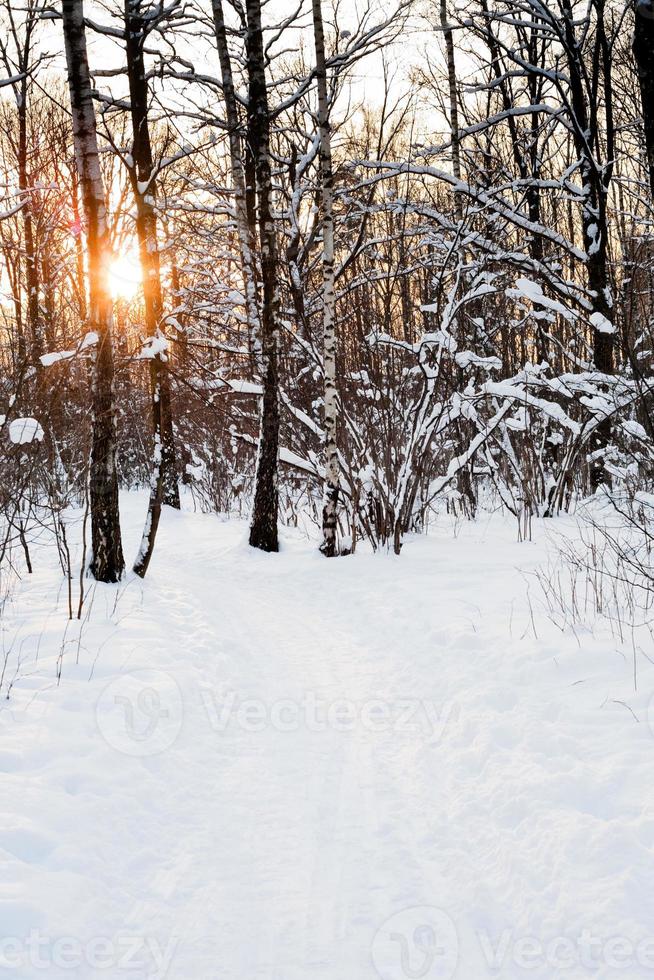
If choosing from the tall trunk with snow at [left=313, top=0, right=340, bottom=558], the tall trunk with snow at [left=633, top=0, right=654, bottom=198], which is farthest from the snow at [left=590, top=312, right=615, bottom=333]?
the tall trunk with snow at [left=313, top=0, right=340, bottom=558]

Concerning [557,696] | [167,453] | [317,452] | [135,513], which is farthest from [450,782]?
[135,513]

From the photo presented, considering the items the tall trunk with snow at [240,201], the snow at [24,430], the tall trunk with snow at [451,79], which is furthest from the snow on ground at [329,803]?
the tall trunk with snow at [451,79]

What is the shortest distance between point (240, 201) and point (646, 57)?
6.22m

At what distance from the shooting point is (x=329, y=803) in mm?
3223

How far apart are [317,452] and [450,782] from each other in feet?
27.7

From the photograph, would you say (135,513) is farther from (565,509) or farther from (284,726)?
(284,726)
